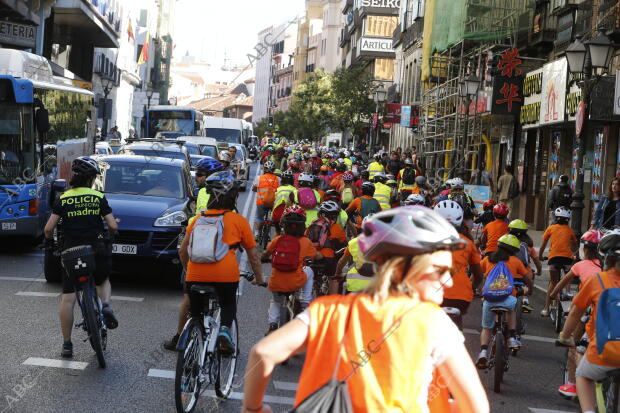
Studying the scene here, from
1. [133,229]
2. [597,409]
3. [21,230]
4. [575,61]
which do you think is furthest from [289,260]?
[575,61]

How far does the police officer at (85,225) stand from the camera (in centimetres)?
850

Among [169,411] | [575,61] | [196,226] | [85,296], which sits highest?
[575,61]

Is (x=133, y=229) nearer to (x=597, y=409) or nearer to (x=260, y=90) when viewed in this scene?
(x=597, y=409)

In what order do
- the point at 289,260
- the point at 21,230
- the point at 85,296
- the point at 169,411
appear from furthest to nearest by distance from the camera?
the point at 21,230 < the point at 289,260 < the point at 85,296 < the point at 169,411

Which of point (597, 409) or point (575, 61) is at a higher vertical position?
point (575, 61)

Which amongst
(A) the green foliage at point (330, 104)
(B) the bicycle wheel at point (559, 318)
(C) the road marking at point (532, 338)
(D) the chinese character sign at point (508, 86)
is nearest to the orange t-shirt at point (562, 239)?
(B) the bicycle wheel at point (559, 318)

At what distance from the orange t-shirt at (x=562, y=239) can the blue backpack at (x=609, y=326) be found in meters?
7.07

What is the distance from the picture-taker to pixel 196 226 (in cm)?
714

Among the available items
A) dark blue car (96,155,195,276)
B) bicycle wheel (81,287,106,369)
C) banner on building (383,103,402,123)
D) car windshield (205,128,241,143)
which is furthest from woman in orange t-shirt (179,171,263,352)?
car windshield (205,128,241,143)

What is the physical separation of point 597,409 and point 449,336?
3.94 metres

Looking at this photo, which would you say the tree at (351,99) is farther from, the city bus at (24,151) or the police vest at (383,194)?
the police vest at (383,194)

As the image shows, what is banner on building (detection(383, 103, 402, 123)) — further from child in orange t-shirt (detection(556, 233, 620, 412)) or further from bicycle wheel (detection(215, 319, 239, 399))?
child in orange t-shirt (detection(556, 233, 620, 412))

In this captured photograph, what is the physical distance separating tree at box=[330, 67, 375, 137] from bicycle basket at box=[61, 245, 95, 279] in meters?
53.2

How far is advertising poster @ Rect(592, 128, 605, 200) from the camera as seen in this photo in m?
23.1
